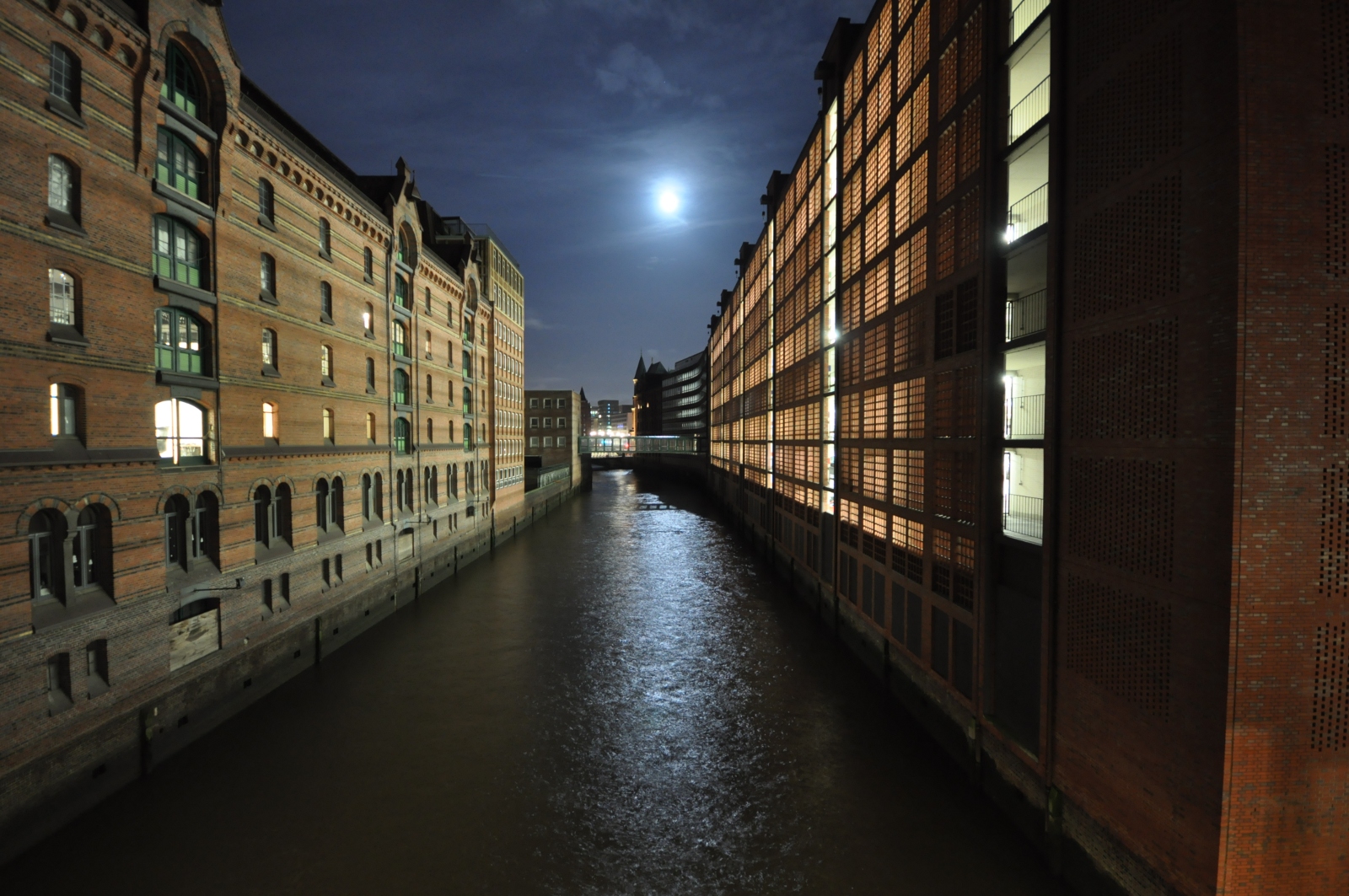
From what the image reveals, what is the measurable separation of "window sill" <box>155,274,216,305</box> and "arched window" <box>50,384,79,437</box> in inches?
136

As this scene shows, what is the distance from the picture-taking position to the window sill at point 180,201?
47.1 ft

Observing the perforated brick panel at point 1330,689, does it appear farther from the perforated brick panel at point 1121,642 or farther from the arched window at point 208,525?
the arched window at point 208,525

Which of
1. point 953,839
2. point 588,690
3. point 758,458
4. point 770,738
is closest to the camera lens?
point 953,839

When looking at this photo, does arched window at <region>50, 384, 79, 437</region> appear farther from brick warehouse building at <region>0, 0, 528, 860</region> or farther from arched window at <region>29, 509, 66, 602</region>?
arched window at <region>29, 509, 66, 602</region>

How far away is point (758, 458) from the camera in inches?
1668

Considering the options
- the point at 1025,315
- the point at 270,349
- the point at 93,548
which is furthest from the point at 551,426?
the point at 1025,315

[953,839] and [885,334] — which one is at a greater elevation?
[885,334]

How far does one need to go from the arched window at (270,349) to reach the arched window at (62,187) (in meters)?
6.95

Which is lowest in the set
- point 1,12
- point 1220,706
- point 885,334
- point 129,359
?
point 1220,706

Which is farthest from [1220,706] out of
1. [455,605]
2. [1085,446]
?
[455,605]

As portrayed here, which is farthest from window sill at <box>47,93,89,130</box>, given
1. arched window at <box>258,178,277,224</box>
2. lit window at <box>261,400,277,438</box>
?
lit window at <box>261,400,277,438</box>

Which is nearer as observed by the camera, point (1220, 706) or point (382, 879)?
point (1220, 706)

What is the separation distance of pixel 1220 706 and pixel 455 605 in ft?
90.0

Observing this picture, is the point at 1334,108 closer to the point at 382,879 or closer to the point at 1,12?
the point at 382,879
